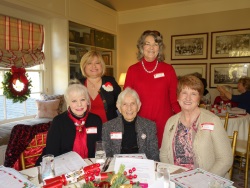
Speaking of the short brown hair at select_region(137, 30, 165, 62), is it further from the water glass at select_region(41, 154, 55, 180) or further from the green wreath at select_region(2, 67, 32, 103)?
the green wreath at select_region(2, 67, 32, 103)

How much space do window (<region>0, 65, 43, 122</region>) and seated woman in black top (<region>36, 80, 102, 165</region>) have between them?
2436 mm

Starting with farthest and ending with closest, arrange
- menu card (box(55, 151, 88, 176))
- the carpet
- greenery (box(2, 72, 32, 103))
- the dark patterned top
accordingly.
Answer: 1. greenery (box(2, 72, 32, 103))
2. the carpet
3. the dark patterned top
4. menu card (box(55, 151, 88, 176))

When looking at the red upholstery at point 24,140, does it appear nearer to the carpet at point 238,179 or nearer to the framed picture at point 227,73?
the carpet at point 238,179

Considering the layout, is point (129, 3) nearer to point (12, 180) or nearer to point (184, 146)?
point (184, 146)

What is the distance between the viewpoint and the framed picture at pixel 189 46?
17.0 feet

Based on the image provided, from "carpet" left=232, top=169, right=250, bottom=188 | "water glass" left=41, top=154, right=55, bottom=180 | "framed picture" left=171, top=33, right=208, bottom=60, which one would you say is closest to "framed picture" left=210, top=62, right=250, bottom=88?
"framed picture" left=171, top=33, right=208, bottom=60

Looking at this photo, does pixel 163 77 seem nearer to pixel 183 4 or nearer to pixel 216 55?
pixel 216 55

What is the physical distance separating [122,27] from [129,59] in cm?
90

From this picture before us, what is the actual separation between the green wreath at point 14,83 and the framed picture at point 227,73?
3.95 meters

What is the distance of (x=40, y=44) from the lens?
428 centimetres

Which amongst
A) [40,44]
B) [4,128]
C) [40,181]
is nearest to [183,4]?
[40,44]

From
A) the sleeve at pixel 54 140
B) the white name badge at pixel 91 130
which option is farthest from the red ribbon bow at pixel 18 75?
the white name badge at pixel 91 130

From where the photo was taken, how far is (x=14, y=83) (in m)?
3.42

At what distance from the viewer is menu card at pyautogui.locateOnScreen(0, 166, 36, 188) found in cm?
111
